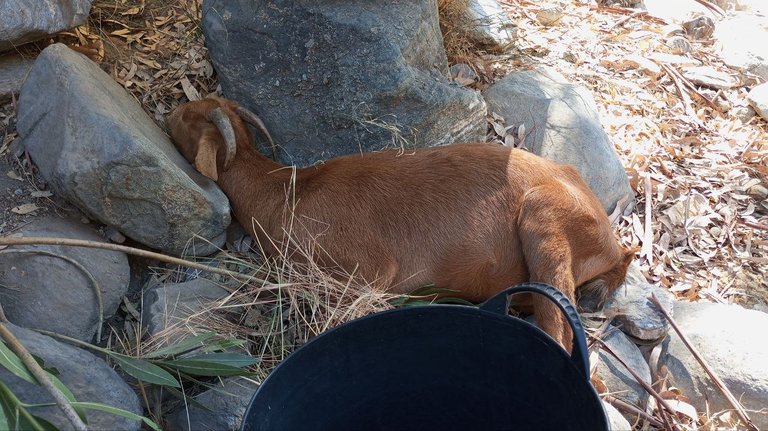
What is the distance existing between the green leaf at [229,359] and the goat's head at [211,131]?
1.13m

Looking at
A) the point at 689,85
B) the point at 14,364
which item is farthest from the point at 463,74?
the point at 14,364

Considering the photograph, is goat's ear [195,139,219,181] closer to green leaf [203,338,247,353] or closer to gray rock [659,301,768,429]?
green leaf [203,338,247,353]

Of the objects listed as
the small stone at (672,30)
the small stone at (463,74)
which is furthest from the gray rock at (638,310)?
the small stone at (672,30)

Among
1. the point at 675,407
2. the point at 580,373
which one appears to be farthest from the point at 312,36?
the point at 675,407

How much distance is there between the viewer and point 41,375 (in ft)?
8.93

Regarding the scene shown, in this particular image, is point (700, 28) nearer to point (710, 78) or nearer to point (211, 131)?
point (710, 78)

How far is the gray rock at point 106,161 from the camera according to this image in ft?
11.8

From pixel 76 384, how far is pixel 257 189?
→ 1502mm

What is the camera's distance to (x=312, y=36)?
426cm

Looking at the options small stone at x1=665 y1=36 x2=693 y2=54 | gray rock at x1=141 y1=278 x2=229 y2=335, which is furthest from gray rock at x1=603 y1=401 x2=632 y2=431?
small stone at x1=665 y1=36 x2=693 y2=54

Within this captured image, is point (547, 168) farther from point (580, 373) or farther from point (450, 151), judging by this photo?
point (580, 373)

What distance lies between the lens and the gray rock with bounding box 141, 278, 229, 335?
12.1 ft

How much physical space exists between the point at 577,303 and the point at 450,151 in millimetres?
1119

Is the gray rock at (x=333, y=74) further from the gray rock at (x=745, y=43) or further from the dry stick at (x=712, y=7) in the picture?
the dry stick at (x=712, y=7)
